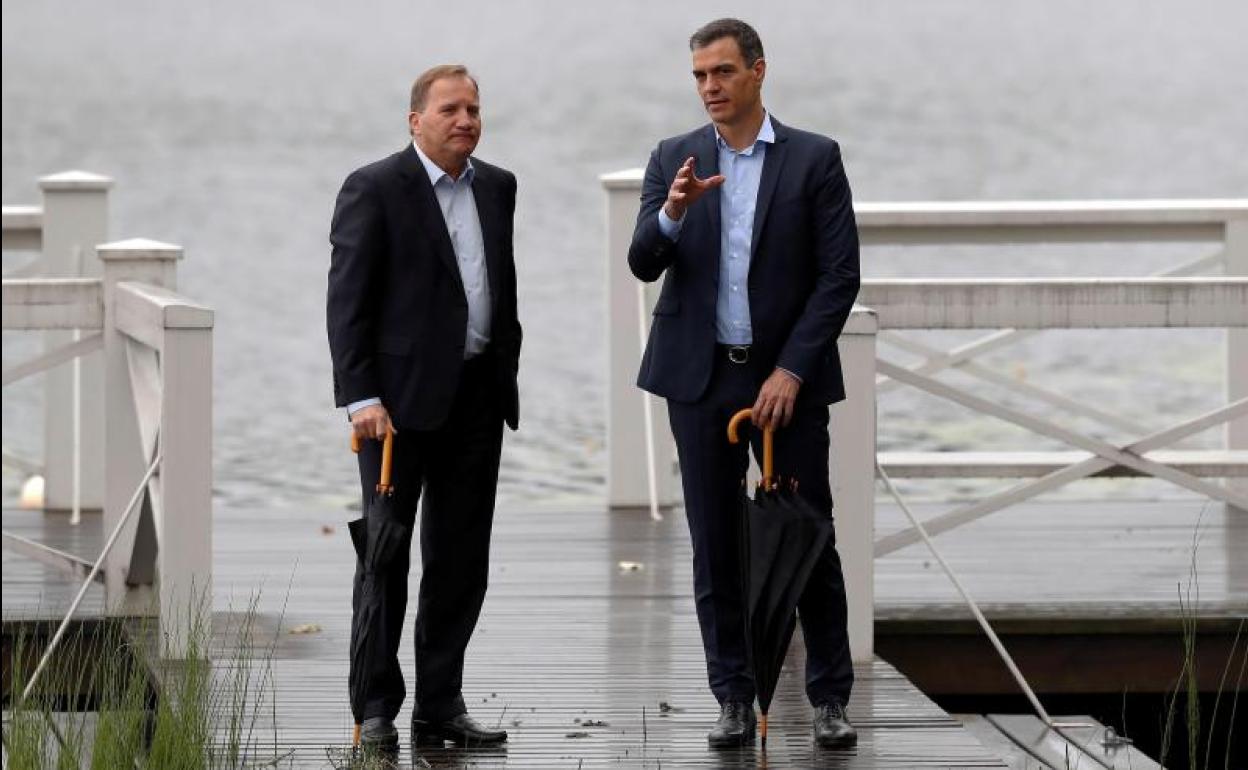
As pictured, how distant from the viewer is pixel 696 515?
217 inches

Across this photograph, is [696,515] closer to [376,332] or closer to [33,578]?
[376,332]

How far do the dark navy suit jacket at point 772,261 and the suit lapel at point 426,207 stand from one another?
40 cm

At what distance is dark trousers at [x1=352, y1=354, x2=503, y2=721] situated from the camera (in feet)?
17.7

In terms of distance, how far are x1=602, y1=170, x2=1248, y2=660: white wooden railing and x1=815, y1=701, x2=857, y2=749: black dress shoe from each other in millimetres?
985

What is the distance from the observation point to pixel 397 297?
209 inches

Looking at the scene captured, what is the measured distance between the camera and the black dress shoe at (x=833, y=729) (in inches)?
217

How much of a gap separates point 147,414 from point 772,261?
2476mm

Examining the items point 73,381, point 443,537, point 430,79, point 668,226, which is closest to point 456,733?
point 443,537

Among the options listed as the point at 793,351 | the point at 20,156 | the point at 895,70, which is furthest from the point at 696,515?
the point at 895,70

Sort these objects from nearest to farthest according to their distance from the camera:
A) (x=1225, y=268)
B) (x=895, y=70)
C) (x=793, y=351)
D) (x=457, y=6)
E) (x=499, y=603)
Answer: (x=793, y=351) < (x=499, y=603) < (x=1225, y=268) < (x=895, y=70) < (x=457, y=6)

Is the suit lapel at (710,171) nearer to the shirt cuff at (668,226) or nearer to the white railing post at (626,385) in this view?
the shirt cuff at (668,226)

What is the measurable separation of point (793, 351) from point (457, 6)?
42042 mm

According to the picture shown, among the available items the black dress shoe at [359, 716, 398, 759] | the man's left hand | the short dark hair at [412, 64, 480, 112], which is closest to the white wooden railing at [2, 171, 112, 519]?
the black dress shoe at [359, 716, 398, 759]

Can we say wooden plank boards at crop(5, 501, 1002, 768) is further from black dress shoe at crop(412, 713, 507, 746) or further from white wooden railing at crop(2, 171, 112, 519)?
white wooden railing at crop(2, 171, 112, 519)
